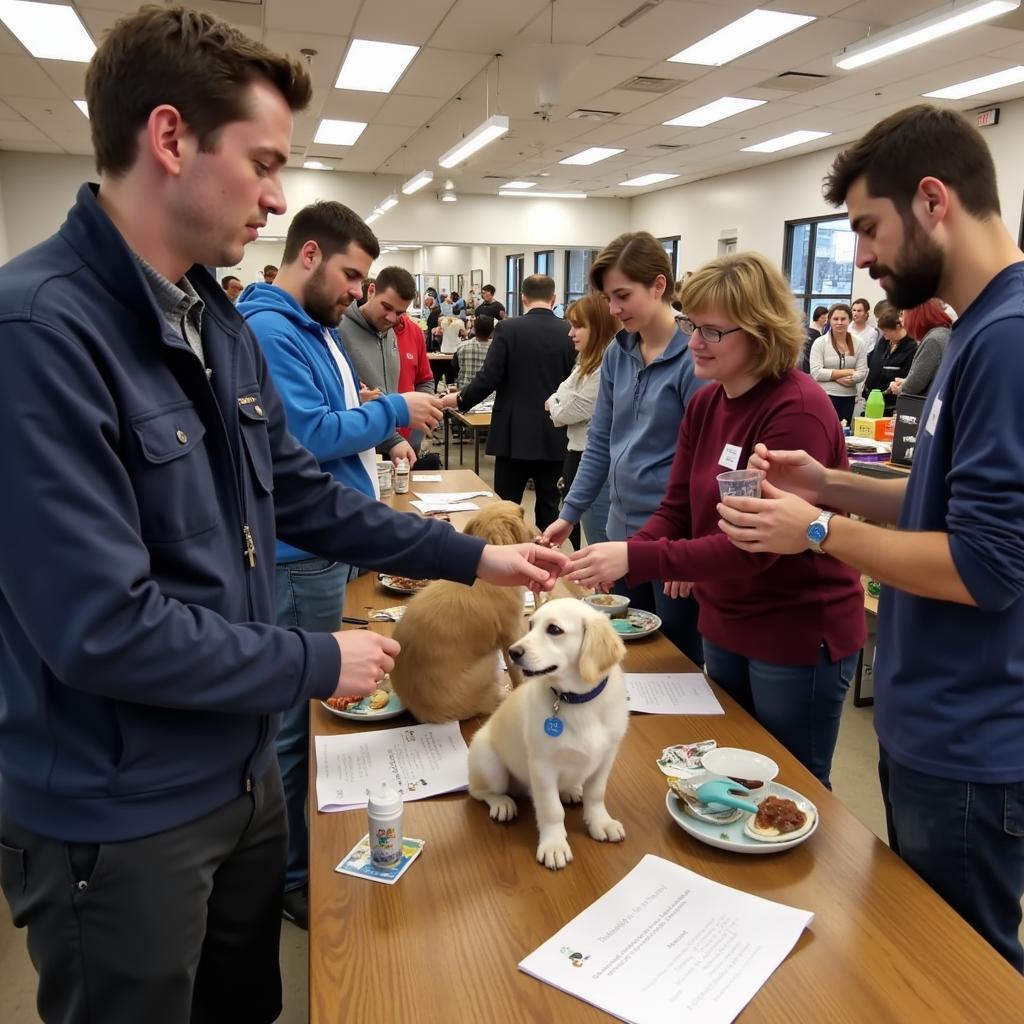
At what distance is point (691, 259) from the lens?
46.2 ft

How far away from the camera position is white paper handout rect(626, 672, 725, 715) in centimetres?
181

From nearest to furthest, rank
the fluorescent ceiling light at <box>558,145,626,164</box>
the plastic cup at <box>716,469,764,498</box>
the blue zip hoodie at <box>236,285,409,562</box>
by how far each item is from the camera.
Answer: the plastic cup at <box>716,469,764,498</box> < the blue zip hoodie at <box>236,285,409,562</box> < the fluorescent ceiling light at <box>558,145,626,164</box>

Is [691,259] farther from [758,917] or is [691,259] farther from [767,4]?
[758,917]

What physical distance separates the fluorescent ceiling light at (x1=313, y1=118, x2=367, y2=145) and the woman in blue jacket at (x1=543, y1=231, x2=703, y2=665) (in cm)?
796

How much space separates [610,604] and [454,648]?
2.30 feet

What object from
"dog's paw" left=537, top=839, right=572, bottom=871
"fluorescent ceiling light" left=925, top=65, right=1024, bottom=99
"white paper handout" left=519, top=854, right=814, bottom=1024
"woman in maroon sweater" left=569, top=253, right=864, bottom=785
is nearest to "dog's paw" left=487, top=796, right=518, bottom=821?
"dog's paw" left=537, top=839, right=572, bottom=871

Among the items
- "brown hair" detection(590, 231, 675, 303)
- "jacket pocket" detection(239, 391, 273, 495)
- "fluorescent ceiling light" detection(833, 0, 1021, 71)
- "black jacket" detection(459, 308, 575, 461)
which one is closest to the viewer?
"jacket pocket" detection(239, 391, 273, 495)

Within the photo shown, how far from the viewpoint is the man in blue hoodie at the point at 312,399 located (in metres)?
2.10

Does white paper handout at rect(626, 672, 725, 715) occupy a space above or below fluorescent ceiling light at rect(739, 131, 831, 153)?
below

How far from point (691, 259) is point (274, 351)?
13.2 meters

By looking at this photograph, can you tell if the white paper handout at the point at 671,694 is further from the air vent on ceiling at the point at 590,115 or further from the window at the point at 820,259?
the window at the point at 820,259

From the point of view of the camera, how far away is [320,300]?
90.3 inches

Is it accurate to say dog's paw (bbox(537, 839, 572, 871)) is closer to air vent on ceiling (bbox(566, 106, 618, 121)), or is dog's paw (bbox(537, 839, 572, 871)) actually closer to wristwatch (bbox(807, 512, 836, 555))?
wristwatch (bbox(807, 512, 836, 555))

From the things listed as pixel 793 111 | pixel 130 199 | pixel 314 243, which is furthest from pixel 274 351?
pixel 793 111
